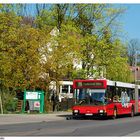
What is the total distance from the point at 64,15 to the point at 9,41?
14606mm

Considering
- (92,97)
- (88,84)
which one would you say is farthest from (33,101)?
(92,97)

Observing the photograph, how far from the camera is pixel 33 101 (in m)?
40.2

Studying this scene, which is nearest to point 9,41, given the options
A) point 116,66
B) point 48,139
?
point 116,66

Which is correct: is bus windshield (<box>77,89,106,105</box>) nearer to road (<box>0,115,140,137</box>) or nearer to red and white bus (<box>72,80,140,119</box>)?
red and white bus (<box>72,80,140,119</box>)

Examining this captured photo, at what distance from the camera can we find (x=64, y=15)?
184 ft

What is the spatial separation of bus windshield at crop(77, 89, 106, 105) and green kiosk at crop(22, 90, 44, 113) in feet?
20.0

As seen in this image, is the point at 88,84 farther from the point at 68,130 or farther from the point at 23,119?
the point at 68,130

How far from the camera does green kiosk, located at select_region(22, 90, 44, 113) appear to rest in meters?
39.8

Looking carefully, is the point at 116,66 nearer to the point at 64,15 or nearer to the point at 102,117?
the point at 64,15

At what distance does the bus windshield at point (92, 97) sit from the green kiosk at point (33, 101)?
6.11m

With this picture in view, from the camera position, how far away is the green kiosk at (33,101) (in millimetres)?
39812

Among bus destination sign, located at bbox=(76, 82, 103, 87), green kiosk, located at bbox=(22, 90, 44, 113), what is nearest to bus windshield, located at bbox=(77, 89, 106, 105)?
bus destination sign, located at bbox=(76, 82, 103, 87)

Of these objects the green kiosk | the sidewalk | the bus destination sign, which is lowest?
the sidewalk

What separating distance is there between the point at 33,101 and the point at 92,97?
769 centimetres
